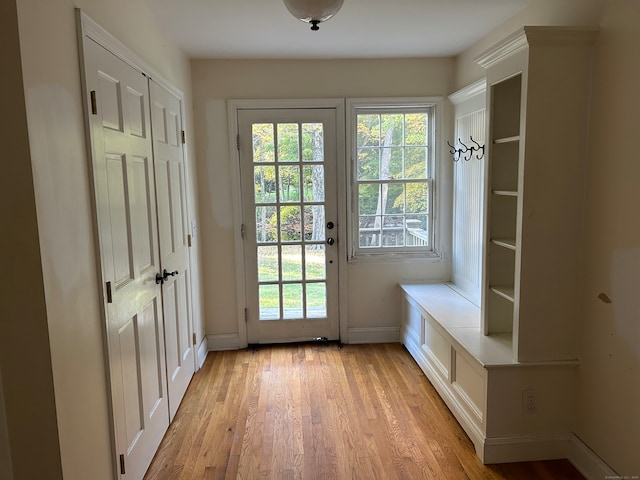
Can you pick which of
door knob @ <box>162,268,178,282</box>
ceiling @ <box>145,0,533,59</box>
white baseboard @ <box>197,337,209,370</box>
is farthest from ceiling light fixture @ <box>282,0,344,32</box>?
white baseboard @ <box>197,337,209,370</box>

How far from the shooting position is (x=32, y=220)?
4.31 feet

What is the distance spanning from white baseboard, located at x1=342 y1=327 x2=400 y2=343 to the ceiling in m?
2.36

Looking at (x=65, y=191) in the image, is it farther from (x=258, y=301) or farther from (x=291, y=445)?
(x=258, y=301)

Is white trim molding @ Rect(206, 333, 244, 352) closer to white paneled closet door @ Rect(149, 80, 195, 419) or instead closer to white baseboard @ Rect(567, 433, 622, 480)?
white paneled closet door @ Rect(149, 80, 195, 419)

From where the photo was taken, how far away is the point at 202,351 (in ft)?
11.9

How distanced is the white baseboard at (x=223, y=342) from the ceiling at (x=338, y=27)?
2.36 m

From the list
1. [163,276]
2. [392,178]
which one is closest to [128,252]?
[163,276]

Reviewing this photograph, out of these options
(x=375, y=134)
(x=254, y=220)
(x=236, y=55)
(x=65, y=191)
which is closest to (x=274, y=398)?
(x=254, y=220)

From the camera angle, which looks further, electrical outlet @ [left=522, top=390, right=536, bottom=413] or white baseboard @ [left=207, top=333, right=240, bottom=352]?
white baseboard @ [left=207, top=333, right=240, bottom=352]

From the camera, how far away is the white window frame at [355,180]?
368cm

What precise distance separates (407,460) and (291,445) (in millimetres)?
637

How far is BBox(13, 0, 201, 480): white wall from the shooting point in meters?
1.34

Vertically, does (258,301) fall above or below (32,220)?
below

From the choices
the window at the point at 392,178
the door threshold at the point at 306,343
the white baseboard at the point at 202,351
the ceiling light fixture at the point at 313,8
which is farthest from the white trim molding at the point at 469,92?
the white baseboard at the point at 202,351
